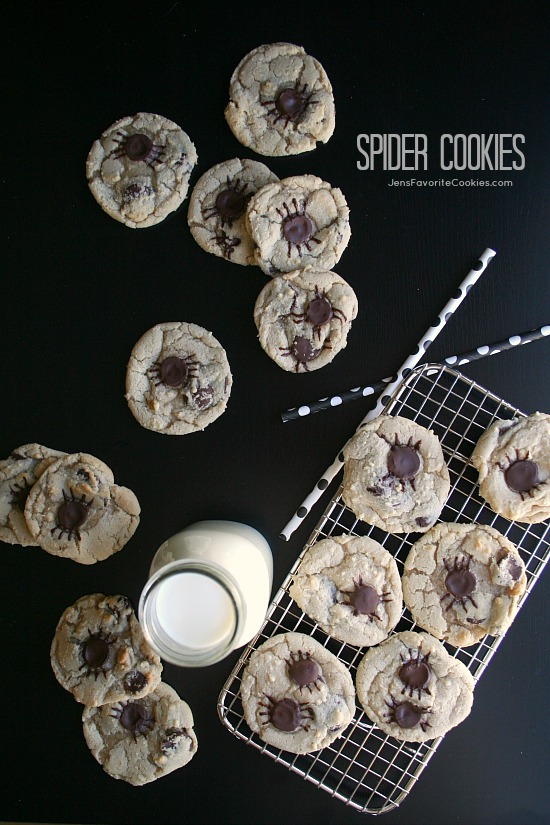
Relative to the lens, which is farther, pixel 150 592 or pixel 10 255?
pixel 10 255

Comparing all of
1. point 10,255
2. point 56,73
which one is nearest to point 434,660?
point 10,255

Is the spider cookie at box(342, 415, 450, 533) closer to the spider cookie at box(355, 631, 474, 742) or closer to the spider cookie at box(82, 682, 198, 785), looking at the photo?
the spider cookie at box(355, 631, 474, 742)

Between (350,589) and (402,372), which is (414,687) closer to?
(350,589)

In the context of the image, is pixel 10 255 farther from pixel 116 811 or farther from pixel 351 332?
pixel 116 811

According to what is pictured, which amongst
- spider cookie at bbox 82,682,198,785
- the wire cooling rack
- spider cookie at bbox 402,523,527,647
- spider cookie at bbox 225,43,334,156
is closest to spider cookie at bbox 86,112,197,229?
spider cookie at bbox 225,43,334,156

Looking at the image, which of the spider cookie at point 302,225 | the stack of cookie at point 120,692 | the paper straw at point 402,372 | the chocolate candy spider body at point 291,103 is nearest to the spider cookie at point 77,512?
the stack of cookie at point 120,692

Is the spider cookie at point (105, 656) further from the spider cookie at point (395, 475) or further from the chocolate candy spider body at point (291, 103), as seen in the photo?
the chocolate candy spider body at point (291, 103)
